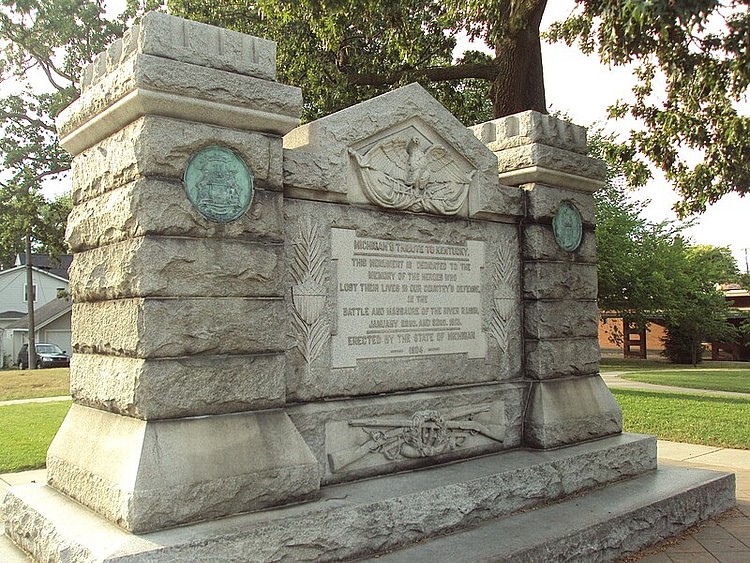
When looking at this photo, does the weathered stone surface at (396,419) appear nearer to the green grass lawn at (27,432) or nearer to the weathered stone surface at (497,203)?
the weathered stone surface at (497,203)

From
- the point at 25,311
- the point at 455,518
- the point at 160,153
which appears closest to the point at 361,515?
the point at 455,518

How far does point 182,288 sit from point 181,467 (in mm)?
906

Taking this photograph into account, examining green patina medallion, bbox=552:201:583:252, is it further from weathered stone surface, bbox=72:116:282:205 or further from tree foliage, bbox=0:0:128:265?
tree foliage, bbox=0:0:128:265

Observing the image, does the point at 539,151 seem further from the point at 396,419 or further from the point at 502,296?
the point at 396,419

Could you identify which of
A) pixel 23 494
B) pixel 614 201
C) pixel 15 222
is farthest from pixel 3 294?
pixel 23 494

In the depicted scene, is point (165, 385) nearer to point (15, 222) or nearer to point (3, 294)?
point (15, 222)

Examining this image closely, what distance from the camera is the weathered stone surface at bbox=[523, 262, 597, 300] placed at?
541 cm

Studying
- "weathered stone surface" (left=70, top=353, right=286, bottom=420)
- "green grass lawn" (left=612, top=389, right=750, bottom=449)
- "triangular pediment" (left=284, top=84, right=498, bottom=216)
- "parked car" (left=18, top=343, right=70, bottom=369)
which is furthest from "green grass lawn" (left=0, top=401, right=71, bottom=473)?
"parked car" (left=18, top=343, right=70, bottom=369)

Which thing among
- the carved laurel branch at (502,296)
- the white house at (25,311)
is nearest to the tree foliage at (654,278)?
the carved laurel branch at (502,296)

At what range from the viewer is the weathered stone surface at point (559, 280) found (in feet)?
17.7

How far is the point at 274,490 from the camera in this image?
3.57 m

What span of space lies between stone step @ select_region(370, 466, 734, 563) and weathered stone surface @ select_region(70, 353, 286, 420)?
45.0 inches

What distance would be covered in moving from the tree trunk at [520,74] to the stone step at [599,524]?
6876 mm

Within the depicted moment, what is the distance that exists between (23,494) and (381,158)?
3014 millimetres
